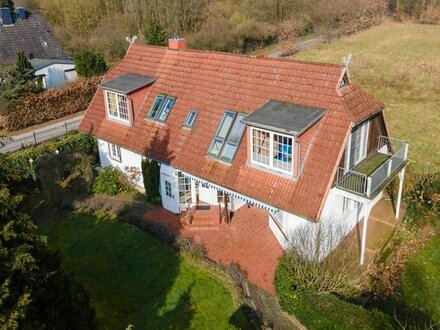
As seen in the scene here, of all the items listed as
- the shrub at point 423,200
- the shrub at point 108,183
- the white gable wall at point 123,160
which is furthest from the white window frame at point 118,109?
the shrub at point 423,200

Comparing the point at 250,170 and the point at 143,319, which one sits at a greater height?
the point at 250,170

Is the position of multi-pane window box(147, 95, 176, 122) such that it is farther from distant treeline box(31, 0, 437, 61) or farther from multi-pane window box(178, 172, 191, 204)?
distant treeline box(31, 0, 437, 61)

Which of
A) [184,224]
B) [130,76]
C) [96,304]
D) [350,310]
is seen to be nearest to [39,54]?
[130,76]

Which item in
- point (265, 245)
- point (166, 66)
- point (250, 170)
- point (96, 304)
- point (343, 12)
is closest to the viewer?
point (96, 304)

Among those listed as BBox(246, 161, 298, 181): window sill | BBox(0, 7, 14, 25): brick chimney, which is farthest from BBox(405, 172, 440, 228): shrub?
BBox(0, 7, 14, 25): brick chimney

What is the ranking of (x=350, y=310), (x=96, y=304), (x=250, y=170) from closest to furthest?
(x=350, y=310) < (x=96, y=304) < (x=250, y=170)

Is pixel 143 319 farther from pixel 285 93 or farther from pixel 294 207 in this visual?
pixel 285 93

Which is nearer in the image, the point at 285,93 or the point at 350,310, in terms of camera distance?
the point at 350,310
